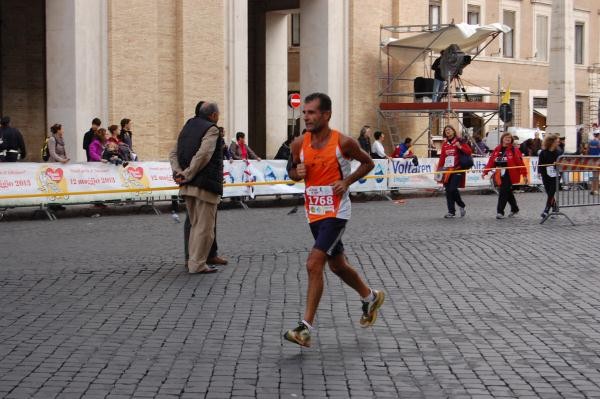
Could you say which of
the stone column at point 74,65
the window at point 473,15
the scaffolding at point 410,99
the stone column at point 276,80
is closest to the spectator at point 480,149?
the scaffolding at point 410,99

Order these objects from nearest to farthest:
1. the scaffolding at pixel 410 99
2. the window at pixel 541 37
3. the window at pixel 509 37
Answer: the scaffolding at pixel 410 99
the window at pixel 509 37
the window at pixel 541 37

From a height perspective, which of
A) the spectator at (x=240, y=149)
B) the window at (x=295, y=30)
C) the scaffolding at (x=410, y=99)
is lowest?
the spectator at (x=240, y=149)

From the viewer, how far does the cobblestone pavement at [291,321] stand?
6531mm

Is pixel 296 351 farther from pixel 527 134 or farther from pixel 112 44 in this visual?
pixel 527 134

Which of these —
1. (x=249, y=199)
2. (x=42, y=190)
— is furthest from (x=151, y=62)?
(x=42, y=190)

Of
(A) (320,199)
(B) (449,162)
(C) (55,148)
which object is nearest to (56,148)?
(C) (55,148)

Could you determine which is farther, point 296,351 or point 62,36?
point 62,36

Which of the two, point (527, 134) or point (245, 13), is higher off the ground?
point (245, 13)

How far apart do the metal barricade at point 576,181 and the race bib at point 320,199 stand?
435 inches

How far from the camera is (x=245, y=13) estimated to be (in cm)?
2953

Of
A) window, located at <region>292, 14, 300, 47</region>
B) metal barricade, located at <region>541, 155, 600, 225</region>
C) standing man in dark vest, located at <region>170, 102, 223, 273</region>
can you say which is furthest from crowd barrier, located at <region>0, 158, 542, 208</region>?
window, located at <region>292, 14, 300, 47</region>

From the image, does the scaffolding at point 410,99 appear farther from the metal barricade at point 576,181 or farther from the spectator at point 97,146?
the spectator at point 97,146

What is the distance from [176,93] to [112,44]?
2.57m

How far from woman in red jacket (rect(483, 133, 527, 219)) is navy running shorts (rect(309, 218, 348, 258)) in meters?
11.6
